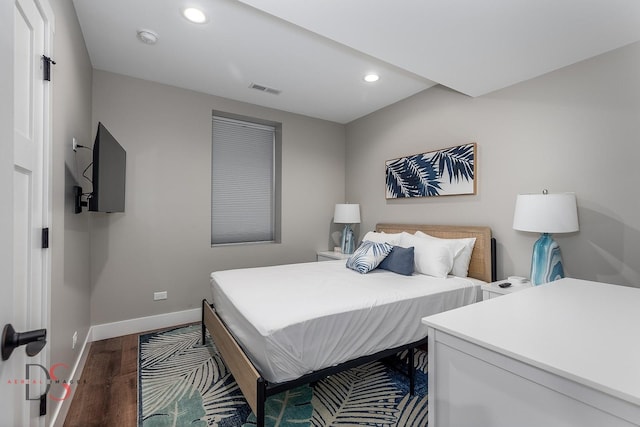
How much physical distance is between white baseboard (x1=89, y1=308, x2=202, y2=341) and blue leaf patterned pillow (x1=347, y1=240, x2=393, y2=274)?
205 centimetres

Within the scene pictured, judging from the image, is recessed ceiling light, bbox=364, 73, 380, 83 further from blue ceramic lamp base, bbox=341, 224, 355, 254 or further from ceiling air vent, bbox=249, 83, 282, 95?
blue ceramic lamp base, bbox=341, 224, 355, 254

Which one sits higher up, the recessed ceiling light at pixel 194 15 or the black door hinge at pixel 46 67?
the recessed ceiling light at pixel 194 15

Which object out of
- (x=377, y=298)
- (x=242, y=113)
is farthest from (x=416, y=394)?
(x=242, y=113)

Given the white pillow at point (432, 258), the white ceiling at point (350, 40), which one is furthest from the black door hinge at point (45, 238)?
the white pillow at point (432, 258)

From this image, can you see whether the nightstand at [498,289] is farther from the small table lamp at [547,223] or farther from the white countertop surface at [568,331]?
the white countertop surface at [568,331]

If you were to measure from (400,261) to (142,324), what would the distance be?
2892 millimetres

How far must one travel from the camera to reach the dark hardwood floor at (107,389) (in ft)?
6.14

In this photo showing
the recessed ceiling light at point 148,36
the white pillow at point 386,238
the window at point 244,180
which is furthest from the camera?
the window at point 244,180

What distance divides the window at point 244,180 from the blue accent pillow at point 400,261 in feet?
6.14

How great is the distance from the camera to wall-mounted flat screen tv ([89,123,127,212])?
2096 mm

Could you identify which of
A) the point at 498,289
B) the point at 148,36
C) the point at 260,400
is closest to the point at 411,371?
the point at 498,289

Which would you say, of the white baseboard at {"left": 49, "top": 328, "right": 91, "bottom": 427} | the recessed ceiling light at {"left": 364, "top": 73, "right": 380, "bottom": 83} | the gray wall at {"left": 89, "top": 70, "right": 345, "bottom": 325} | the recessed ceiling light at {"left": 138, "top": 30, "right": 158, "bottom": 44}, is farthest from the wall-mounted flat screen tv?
the recessed ceiling light at {"left": 364, "top": 73, "right": 380, "bottom": 83}

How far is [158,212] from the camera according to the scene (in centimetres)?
333

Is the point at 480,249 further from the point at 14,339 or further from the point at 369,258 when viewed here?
the point at 14,339
